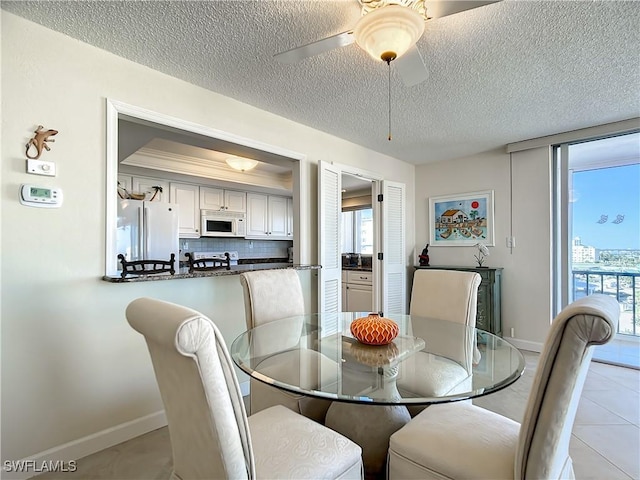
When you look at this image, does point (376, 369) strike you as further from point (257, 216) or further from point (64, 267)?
point (257, 216)

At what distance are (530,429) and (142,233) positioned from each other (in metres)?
3.58

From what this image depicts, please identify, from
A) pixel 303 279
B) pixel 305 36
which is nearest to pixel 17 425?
pixel 303 279

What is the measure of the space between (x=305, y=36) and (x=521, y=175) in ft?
10.1

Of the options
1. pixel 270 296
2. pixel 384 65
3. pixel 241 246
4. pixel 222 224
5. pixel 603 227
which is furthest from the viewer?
pixel 241 246

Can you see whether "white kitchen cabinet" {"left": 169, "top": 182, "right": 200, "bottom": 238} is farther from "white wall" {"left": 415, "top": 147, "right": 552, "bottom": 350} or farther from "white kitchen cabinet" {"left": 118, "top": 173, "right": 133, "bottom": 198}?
"white wall" {"left": 415, "top": 147, "right": 552, "bottom": 350}

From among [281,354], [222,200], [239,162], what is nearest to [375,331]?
[281,354]

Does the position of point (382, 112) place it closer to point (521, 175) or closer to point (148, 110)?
point (148, 110)

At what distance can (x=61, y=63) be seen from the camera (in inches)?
69.8

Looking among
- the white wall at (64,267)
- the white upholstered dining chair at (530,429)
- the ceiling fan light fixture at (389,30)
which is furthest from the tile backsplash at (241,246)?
the white upholstered dining chair at (530,429)

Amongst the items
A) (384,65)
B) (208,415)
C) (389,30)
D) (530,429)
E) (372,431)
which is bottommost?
(372,431)

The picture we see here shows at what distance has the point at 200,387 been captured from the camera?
80 centimetres

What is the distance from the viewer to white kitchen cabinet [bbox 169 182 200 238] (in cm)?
454

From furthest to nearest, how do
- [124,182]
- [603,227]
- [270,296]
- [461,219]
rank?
[461,219] < [124,182] < [603,227] < [270,296]

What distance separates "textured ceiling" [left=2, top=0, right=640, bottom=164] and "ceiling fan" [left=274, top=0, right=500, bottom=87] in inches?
8.5
